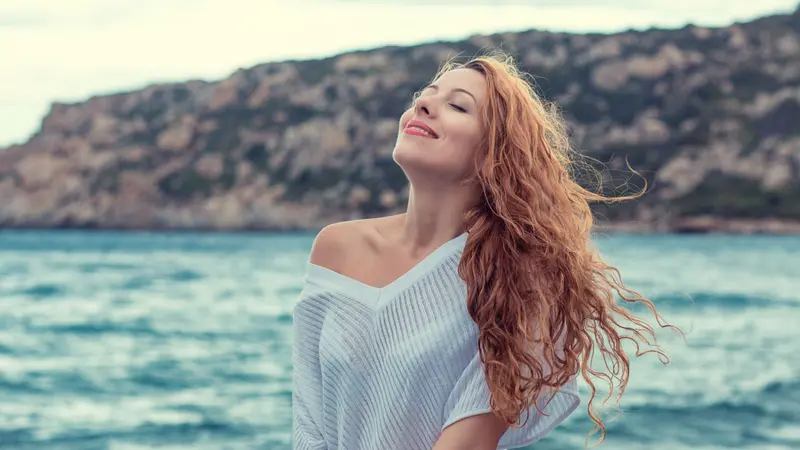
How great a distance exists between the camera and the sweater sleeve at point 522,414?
2182mm

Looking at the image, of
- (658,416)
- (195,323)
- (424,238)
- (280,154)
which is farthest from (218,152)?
(424,238)

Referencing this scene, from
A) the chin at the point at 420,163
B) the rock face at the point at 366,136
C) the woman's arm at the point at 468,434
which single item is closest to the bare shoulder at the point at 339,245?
the chin at the point at 420,163

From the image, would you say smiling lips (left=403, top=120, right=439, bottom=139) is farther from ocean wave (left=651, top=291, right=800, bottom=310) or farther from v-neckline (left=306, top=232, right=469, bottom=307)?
ocean wave (left=651, top=291, right=800, bottom=310)

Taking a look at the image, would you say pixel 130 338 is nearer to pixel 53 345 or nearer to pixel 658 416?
pixel 53 345

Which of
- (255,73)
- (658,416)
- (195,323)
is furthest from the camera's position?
(255,73)

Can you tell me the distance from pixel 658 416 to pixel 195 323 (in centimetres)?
1188

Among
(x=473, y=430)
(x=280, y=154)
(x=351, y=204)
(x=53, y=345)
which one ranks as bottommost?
(x=473, y=430)

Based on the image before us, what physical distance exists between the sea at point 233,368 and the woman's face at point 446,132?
47.1 inches

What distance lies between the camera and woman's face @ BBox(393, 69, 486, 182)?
2322 mm

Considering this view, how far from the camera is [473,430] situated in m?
2.19

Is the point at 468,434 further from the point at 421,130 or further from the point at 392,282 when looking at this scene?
the point at 421,130

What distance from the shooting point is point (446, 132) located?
7.69 ft

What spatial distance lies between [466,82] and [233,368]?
11752 millimetres

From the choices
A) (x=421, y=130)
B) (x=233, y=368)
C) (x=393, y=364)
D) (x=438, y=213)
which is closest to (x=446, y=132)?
(x=421, y=130)
